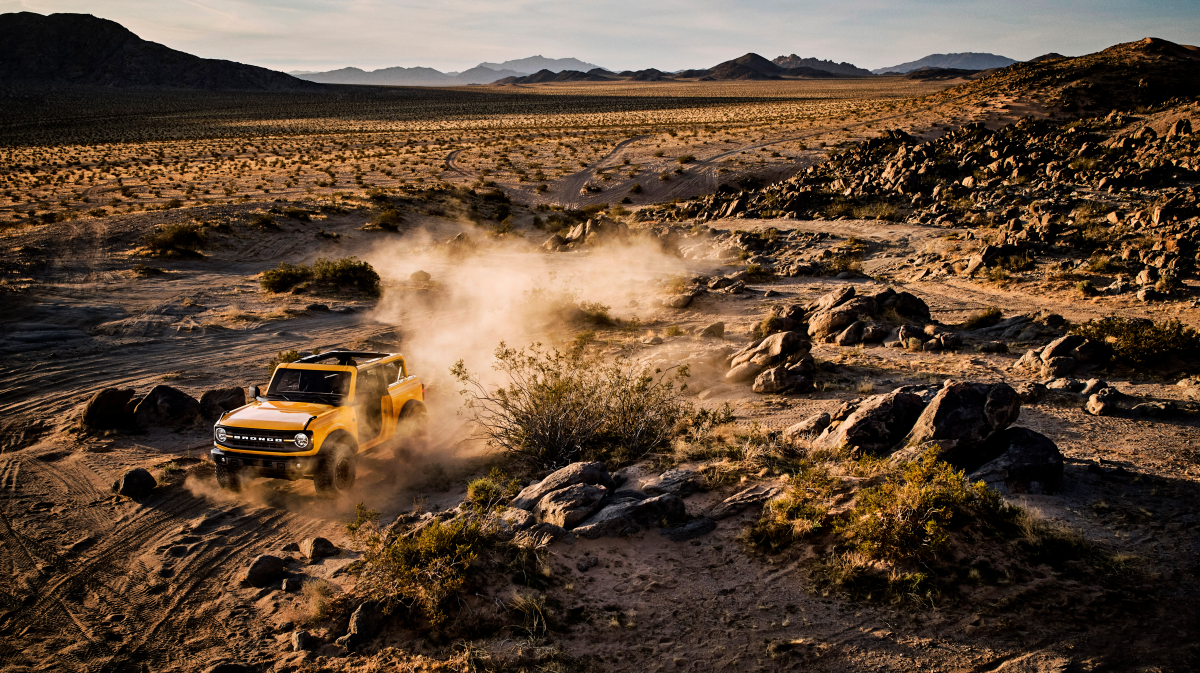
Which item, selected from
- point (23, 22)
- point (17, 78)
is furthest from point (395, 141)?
point (23, 22)

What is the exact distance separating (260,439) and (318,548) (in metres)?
2.03

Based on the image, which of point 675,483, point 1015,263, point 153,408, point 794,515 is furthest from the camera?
point 1015,263

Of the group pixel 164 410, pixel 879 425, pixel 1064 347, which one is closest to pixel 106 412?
pixel 164 410

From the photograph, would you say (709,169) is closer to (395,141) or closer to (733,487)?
(395,141)

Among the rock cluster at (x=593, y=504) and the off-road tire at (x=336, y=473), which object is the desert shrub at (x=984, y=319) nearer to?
the rock cluster at (x=593, y=504)

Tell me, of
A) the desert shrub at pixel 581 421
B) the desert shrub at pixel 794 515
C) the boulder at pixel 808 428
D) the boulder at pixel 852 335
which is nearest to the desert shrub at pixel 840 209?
the boulder at pixel 852 335

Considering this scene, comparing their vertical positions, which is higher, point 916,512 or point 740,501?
point 916,512

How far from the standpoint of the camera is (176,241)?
83.6 feet

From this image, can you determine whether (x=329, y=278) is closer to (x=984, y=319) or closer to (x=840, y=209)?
(x=984, y=319)

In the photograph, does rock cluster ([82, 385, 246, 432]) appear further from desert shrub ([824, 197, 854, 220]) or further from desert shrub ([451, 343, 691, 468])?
desert shrub ([824, 197, 854, 220])

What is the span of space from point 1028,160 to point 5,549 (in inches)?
1590

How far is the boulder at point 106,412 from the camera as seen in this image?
10.8 meters

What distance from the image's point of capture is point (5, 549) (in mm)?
7223

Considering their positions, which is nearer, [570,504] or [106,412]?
[570,504]
